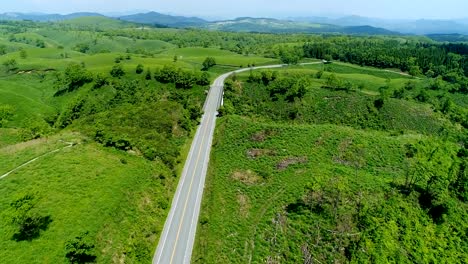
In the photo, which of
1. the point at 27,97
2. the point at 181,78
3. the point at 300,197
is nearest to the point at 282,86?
the point at 181,78

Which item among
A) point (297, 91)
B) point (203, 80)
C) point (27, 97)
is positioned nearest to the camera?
point (297, 91)

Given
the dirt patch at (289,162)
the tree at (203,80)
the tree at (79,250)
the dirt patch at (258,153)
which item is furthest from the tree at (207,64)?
the tree at (79,250)

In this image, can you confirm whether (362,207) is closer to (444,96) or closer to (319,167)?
(319,167)

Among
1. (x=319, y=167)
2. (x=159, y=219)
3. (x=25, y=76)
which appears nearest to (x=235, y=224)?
(x=159, y=219)

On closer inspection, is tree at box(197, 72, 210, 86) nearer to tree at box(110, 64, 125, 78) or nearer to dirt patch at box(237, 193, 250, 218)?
tree at box(110, 64, 125, 78)

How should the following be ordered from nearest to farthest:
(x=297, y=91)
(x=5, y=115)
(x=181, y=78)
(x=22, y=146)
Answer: (x=22, y=146) → (x=5, y=115) → (x=297, y=91) → (x=181, y=78)

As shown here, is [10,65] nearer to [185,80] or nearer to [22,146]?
[185,80]
